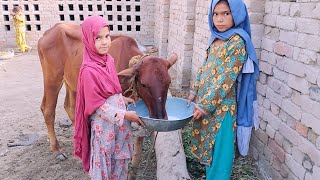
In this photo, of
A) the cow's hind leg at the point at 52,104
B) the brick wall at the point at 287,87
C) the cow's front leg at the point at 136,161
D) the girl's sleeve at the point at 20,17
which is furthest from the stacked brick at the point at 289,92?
the girl's sleeve at the point at 20,17

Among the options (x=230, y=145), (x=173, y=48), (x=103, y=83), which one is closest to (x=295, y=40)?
(x=230, y=145)

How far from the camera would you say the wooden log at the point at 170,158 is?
303cm

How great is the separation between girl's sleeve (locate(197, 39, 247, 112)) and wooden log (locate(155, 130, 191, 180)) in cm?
95

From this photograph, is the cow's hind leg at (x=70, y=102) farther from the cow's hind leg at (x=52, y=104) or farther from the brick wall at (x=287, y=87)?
the brick wall at (x=287, y=87)

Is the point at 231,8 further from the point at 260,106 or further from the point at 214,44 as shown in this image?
the point at 260,106

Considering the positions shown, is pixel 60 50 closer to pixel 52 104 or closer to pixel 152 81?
pixel 52 104

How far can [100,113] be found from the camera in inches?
91.6

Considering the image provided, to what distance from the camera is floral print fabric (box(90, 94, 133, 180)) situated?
7.51 feet

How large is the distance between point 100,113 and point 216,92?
94cm

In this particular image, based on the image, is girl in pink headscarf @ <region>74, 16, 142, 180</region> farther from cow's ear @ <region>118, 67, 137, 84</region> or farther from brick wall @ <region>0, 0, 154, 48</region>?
brick wall @ <region>0, 0, 154, 48</region>

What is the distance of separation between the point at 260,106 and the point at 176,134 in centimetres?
112

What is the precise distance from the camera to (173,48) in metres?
8.66

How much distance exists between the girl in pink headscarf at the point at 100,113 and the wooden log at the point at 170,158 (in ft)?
1.82

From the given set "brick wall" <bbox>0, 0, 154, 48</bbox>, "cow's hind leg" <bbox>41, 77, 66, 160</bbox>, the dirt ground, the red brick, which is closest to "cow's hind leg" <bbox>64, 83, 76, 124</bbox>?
"cow's hind leg" <bbox>41, 77, 66, 160</bbox>
